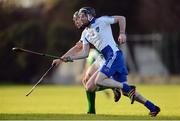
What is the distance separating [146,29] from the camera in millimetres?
47719

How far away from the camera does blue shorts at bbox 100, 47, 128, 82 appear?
49.3ft

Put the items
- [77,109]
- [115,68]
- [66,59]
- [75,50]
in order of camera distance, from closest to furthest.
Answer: [115,68] < [66,59] < [75,50] < [77,109]

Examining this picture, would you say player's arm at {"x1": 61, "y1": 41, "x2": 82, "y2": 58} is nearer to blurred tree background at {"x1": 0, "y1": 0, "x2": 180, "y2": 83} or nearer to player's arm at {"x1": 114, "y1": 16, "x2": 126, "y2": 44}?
player's arm at {"x1": 114, "y1": 16, "x2": 126, "y2": 44}

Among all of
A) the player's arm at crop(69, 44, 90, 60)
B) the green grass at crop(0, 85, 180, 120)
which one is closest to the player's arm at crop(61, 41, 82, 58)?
the player's arm at crop(69, 44, 90, 60)

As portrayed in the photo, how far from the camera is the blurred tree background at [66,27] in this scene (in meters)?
43.9

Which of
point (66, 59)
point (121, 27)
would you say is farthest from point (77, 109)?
point (121, 27)

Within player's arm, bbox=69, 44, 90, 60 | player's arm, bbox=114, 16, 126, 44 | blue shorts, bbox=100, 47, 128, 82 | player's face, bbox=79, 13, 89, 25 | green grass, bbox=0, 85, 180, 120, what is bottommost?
green grass, bbox=0, 85, 180, 120

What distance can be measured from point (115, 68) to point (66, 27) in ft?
103

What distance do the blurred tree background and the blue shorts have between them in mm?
25974

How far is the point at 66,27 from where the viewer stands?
46.2 metres

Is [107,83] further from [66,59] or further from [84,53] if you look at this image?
[66,59]

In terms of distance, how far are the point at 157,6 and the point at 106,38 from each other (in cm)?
3388

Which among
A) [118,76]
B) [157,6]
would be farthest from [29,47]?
[118,76]

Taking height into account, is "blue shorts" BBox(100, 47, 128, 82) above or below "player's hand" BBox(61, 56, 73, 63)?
below
